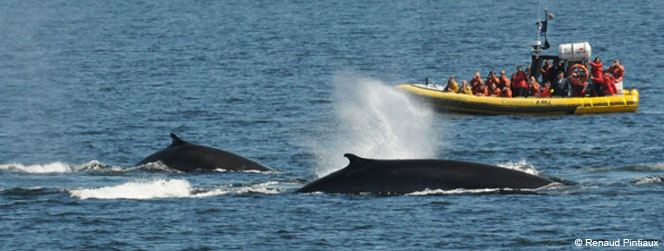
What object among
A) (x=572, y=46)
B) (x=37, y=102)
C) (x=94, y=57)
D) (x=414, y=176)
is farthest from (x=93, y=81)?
(x=414, y=176)

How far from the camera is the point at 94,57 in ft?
303

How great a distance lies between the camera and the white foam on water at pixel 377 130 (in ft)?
136

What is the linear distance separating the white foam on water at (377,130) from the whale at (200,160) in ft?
7.01

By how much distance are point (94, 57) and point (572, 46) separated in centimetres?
4740

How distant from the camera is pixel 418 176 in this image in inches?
1136

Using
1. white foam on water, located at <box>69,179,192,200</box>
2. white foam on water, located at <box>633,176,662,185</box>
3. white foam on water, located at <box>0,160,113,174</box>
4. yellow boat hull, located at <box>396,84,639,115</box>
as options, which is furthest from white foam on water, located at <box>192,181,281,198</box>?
yellow boat hull, located at <box>396,84,639,115</box>

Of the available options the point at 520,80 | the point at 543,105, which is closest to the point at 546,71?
the point at 520,80

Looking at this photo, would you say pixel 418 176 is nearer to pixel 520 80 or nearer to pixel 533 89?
pixel 533 89

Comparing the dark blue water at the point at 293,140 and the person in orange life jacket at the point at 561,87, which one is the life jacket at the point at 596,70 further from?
the dark blue water at the point at 293,140

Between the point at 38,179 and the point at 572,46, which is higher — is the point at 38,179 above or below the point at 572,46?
below

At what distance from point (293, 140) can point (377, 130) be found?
12.6ft

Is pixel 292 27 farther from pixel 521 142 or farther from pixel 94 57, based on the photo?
pixel 521 142

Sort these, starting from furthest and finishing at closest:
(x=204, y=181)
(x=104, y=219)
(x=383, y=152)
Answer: (x=383, y=152), (x=204, y=181), (x=104, y=219)

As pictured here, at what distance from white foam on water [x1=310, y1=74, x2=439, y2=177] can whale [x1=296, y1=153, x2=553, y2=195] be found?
6925 mm
